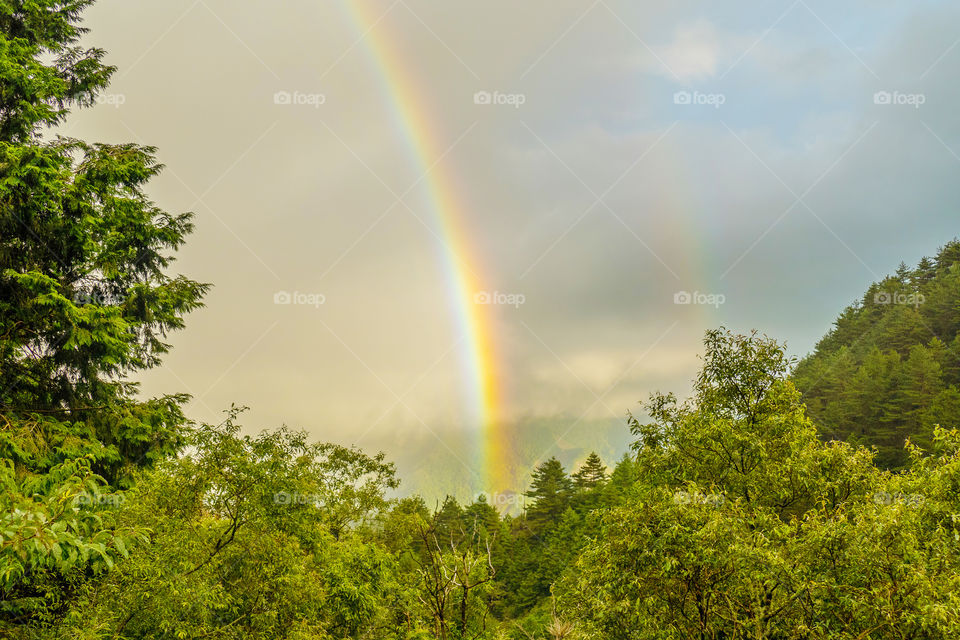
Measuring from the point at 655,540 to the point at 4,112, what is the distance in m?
17.0

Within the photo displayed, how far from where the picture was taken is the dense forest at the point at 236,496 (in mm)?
7137

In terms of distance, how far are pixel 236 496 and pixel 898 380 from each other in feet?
213

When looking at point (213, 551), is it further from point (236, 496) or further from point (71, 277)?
point (71, 277)

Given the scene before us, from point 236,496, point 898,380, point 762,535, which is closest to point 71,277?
point 236,496

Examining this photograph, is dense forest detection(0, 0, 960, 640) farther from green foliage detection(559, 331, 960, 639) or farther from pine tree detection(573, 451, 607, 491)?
pine tree detection(573, 451, 607, 491)

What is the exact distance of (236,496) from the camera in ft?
36.2

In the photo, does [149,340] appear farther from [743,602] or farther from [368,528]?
[368,528]

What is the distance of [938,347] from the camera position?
5772 centimetres

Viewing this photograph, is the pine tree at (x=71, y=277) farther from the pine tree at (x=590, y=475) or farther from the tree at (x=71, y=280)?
the pine tree at (x=590, y=475)

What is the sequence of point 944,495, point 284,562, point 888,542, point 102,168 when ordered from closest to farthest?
point 888,542 < point 944,495 < point 284,562 < point 102,168

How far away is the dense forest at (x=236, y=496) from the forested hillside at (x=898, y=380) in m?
32.8

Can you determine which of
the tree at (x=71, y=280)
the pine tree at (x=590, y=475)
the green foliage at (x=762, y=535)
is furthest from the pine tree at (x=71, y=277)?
the pine tree at (x=590, y=475)

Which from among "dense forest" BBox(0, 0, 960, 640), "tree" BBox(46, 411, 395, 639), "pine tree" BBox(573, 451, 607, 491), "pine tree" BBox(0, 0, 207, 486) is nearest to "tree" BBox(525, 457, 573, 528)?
"pine tree" BBox(573, 451, 607, 491)

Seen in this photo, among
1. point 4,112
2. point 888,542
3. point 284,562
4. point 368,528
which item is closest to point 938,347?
point 368,528
